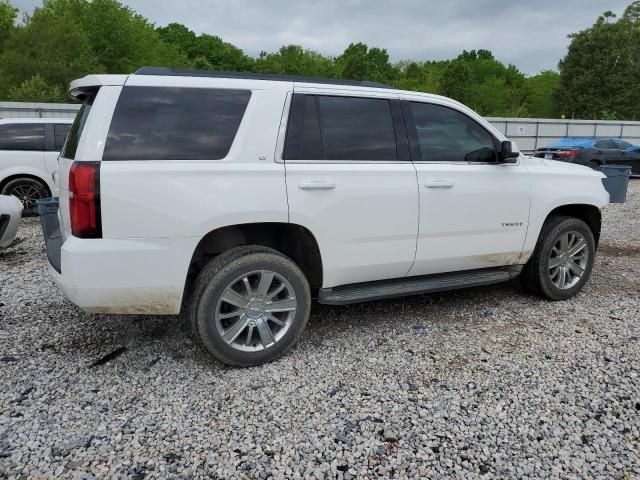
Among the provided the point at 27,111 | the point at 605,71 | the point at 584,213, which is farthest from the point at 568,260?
the point at 605,71

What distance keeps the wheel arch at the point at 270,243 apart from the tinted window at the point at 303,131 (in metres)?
0.49

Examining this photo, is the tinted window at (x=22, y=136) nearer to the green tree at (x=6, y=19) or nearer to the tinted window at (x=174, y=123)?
the tinted window at (x=174, y=123)

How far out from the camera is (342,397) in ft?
9.89

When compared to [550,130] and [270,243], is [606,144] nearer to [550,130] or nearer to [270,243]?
[550,130]

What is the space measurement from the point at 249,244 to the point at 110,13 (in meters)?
45.2

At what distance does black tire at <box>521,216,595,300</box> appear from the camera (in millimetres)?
4434

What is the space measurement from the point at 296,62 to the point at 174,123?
5363 cm

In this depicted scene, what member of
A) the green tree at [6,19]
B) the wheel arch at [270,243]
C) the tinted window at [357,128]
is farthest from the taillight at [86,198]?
the green tree at [6,19]

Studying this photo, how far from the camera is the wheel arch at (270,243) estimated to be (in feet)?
10.7

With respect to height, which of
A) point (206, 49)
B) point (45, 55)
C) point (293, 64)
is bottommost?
point (45, 55)

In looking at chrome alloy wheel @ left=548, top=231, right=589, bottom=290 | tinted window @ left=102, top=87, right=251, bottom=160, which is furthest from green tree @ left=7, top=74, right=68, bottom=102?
chrome alloy wheel @ left=548, top=231, right=589, bottom=290

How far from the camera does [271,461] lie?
244cm

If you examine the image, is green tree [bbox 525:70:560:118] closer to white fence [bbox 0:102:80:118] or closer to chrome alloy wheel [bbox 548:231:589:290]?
white fence [bbox 0:102:80:118]

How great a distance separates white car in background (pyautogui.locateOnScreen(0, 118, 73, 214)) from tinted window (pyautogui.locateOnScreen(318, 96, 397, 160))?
6783mm
